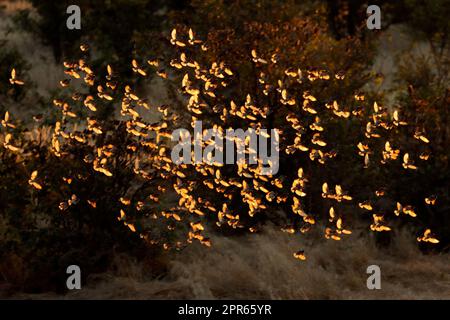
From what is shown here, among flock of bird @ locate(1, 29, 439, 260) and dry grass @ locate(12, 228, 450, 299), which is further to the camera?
dry grass @ locate(12, 228, 450, 299)

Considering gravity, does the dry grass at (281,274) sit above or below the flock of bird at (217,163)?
below

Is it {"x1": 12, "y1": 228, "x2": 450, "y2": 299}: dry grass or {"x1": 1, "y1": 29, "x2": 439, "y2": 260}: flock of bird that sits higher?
{"x1": 1, "y1": 29, "x2": 439, "y2": 260}: flock of bird

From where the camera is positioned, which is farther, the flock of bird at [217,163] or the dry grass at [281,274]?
the dry grass at [281,274]

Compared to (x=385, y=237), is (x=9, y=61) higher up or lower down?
higher up

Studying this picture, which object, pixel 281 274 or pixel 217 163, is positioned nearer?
pixel 217 163

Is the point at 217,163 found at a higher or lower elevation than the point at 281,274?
higher

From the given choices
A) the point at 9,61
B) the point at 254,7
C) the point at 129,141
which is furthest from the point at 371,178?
the point at 9,61
